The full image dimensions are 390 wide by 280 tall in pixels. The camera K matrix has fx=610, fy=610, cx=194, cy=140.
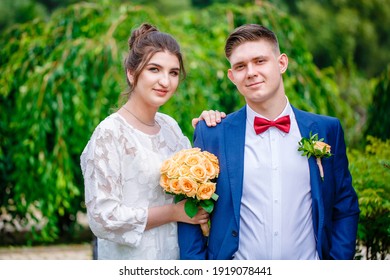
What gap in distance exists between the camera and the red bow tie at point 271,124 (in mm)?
2703

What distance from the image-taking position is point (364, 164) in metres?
3.78

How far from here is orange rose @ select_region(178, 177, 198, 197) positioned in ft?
8.63

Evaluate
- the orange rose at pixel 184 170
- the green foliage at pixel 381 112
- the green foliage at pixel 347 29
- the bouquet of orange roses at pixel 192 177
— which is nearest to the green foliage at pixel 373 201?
the green foliage at pixel 381 112

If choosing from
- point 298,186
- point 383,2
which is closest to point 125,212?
point 298,186

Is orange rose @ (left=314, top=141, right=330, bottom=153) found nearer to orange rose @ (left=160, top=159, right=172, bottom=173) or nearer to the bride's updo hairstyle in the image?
orange rose @ (left=160, top=159, right=172, bottom=173)

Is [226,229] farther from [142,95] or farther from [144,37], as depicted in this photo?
[144,37]

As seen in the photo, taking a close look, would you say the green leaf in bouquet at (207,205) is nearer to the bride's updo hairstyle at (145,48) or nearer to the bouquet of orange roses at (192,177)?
the bouquet of orange roses at (192,177)

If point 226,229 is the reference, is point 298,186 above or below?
above

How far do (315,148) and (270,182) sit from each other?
24 centimetres

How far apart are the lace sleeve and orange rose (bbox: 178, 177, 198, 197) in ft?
0.77

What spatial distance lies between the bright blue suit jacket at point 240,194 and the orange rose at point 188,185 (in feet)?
0.47

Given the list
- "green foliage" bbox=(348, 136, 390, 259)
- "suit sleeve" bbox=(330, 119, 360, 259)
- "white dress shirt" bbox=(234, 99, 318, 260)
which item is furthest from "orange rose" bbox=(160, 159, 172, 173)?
"green foliage" bbox=(348, 136, 390, 259)

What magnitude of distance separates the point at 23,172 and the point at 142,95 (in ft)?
7.91

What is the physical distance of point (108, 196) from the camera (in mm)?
2660
